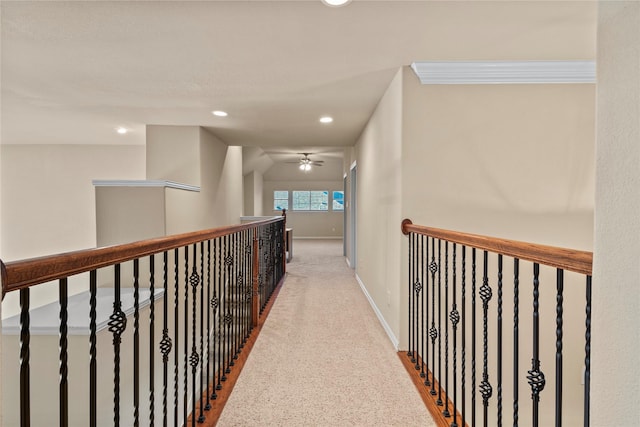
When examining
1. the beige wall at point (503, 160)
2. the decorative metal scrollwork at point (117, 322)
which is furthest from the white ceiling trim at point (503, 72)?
the decorative metal scrollwork at point (117, 322)

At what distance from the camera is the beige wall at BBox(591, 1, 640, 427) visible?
0.60m

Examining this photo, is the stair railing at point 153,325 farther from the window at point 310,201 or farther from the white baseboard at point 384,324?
the window at point 310,201

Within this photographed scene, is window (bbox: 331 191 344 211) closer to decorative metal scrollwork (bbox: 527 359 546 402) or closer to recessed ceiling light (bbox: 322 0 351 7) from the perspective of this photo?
recessed ceiling light (bbox: 322 0 351 7)

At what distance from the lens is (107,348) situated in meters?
3.29

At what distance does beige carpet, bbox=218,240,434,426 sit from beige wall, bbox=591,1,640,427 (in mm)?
1368

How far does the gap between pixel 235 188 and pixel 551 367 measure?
18.6 ft

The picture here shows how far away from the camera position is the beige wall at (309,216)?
12.7m

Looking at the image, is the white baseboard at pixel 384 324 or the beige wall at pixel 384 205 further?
the beige wall at pixel 384 205

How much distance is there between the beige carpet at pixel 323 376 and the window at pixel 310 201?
9.02m

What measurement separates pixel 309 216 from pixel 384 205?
30.8 feet

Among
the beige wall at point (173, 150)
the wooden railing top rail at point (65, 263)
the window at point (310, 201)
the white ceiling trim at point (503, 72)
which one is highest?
the white ceiling trim at point (503, 72)

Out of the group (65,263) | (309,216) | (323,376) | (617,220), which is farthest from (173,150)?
(309,216)

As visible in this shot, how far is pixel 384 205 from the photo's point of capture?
3441mm

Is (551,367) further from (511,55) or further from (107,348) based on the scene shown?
(107,348)
